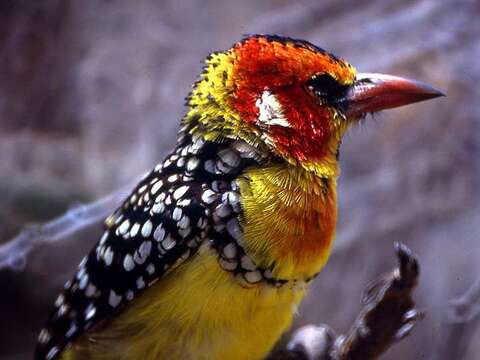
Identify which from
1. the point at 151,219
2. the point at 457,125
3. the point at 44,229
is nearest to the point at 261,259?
the point at 151,219

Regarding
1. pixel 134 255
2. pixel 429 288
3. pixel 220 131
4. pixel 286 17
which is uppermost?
pixel 286 17

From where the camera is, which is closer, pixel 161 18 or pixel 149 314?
pixel 149 314

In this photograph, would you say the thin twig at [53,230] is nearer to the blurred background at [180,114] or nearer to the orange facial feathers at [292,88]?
the blurred background at [180,114]

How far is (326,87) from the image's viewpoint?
4.58 ft

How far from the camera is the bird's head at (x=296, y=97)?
1372mm

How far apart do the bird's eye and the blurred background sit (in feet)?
2.93

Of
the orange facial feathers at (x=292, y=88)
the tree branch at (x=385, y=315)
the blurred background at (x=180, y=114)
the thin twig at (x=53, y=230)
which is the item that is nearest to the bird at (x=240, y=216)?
the orange facial feathers at (x=292, y=88)

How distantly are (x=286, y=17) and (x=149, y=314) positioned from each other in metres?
1.54

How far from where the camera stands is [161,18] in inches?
109

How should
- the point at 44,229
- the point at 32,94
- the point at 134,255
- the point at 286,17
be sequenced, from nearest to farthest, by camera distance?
1. the point at 134,255
2. the point at 44,229
3. the point at 32,94
4. the point at 286,17

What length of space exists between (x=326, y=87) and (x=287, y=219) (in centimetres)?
27

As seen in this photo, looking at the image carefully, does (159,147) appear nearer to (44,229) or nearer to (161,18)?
(161,18)

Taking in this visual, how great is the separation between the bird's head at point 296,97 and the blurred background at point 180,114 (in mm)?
868

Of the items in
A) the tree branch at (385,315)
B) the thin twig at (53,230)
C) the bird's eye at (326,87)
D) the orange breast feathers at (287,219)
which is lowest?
the tree branch at (385,315)
